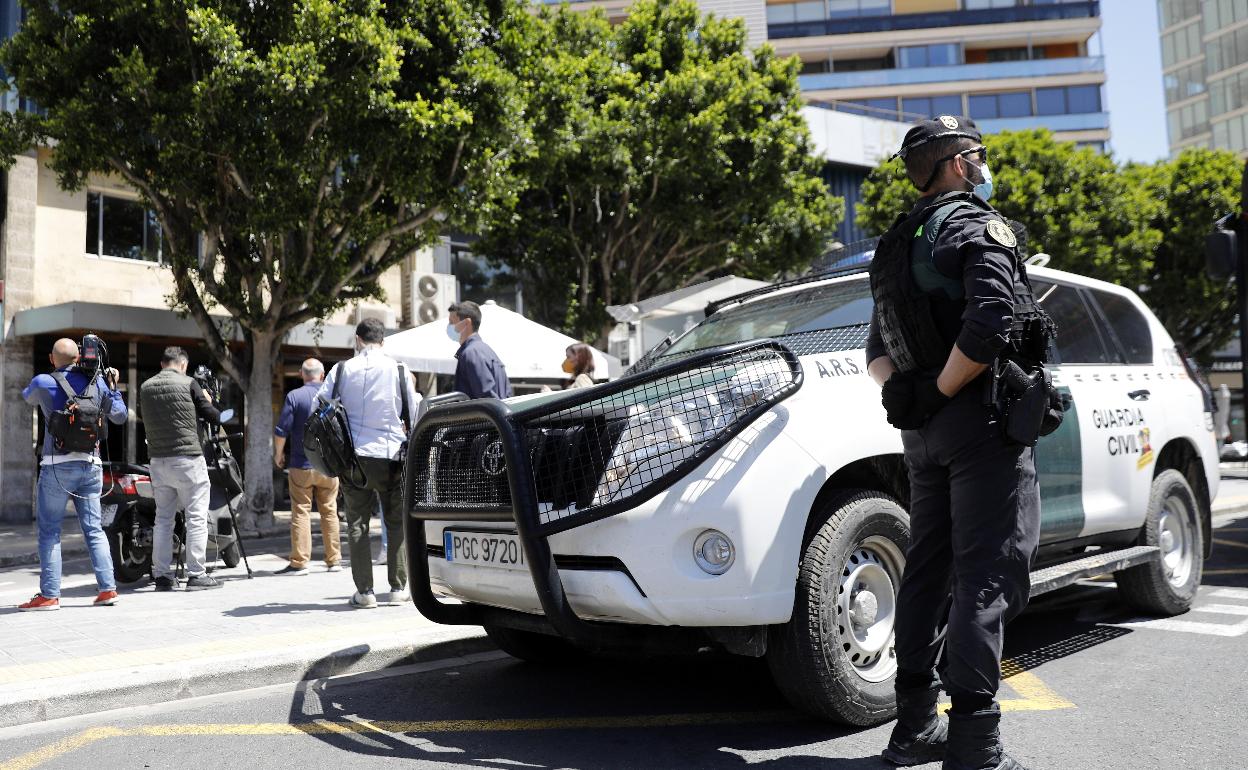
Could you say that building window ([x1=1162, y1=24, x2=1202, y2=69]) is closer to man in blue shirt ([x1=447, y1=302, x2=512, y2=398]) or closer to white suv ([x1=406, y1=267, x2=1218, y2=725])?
man in blue shirt ([x1=447, y1=302, x2=512, y2=398])

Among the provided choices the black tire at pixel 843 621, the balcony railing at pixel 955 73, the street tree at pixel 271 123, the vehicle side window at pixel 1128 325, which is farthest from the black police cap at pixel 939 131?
the balcony railing at pixel 955 73

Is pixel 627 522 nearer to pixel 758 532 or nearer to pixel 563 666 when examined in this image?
pixel 758 532

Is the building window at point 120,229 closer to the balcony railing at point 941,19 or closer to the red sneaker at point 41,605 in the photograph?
the red sneaker at point 41,605

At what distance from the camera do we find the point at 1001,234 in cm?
305

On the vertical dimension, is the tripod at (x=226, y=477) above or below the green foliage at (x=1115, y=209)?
below

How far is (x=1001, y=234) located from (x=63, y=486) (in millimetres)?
6191

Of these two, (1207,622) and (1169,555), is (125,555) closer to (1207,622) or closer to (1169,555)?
(1169,555)

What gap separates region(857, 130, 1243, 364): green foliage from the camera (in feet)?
77.8

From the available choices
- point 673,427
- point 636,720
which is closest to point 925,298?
point 673,427

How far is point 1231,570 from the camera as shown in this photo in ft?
24.5

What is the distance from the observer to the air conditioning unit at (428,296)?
19469 millimetres

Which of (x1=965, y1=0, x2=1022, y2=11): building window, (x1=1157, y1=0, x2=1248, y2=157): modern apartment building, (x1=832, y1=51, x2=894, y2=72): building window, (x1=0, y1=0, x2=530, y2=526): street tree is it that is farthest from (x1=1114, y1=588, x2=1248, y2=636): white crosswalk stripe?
(x1=1157, y1=0, x2=1248, y2=157): modern apartment building

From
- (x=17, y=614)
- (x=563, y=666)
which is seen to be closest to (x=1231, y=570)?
(x=563, y=666)

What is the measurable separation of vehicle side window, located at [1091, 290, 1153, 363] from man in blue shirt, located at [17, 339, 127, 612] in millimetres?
6329
